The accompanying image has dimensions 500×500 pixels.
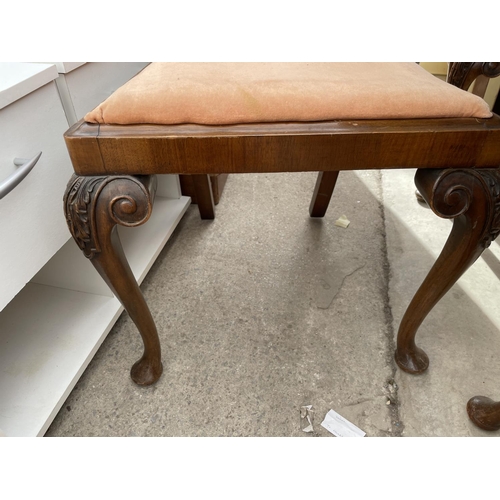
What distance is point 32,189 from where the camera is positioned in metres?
0.56

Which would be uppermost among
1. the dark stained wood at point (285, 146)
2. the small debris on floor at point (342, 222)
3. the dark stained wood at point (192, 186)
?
the dark stained wood at point (285, 146)

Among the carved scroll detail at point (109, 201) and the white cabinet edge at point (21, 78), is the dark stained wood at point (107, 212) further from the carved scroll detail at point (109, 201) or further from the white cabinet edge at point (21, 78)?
the white cabinet edge at point (21, 78)

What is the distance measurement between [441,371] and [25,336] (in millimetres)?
824

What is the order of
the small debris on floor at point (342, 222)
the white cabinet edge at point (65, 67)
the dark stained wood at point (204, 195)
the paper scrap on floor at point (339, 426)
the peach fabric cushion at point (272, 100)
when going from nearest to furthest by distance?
the peach fabric cushion at point (272, 100), the white cabinet edge at point (65, 67), the paper scrap on floor at point (339, 426), the dark stained wood at point (204, 195), the small debris on floor at point (342, 222)

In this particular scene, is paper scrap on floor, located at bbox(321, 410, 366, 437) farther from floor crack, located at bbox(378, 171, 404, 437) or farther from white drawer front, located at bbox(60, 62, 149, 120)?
white drawer front, located at bbox(60, 62, 149, 120)

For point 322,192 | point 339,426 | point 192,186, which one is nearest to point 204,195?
point 192,186

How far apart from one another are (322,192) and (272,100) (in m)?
0.64

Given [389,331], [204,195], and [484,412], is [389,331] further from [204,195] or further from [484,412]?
[204,195]

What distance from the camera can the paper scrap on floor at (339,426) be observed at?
68 cm

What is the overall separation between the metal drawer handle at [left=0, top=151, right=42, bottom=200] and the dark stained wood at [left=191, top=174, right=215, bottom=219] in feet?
1.72

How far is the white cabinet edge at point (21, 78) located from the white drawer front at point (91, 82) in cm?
5

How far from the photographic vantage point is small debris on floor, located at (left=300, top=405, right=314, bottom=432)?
0.69 metres

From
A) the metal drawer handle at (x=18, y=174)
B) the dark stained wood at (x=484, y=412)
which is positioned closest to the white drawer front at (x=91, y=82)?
the metal drawer handle at (x=18, y=174)

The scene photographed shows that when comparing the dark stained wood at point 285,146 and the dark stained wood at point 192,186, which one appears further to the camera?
the dark stained wood at point 192,186
